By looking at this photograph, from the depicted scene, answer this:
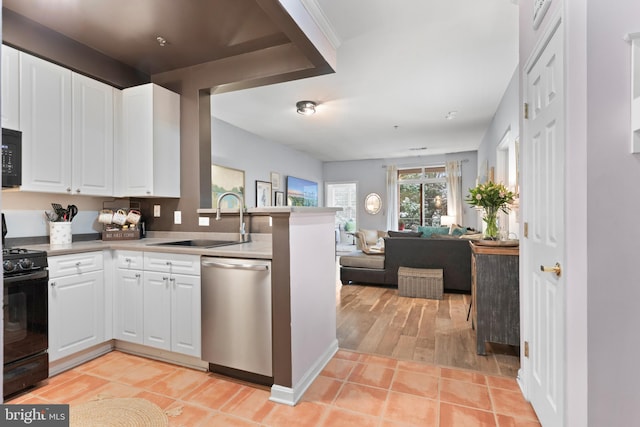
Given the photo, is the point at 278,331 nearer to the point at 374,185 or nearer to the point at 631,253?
the point at 631,253

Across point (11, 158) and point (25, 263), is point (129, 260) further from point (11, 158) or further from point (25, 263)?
point (11, 158)

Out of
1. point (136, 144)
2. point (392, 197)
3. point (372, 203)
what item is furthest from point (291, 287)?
point (372, 203)

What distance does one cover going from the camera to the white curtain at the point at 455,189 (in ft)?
26.6

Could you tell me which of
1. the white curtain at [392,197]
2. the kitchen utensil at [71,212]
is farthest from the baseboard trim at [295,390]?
the white curtain at [392,197]

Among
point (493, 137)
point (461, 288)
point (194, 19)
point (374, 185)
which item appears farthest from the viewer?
point (374, 185)

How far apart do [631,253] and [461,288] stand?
340 cm

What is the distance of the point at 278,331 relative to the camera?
6.77 ft

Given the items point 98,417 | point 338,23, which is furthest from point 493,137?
point 98,417

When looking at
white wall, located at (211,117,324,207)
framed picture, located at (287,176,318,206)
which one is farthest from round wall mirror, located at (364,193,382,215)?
white wall, located at (211,117,324,207)

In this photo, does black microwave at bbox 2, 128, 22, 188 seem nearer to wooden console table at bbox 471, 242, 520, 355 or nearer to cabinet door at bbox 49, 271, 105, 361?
cabinet door at bbox 49, 271, 105, 361

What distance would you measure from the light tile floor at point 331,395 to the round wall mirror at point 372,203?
22.1 ft

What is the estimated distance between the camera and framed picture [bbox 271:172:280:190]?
21.9 feet

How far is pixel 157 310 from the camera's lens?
2471 millimetres

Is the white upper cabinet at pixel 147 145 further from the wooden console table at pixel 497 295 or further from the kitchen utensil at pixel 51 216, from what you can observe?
the wooden console table at pixel 497 295
